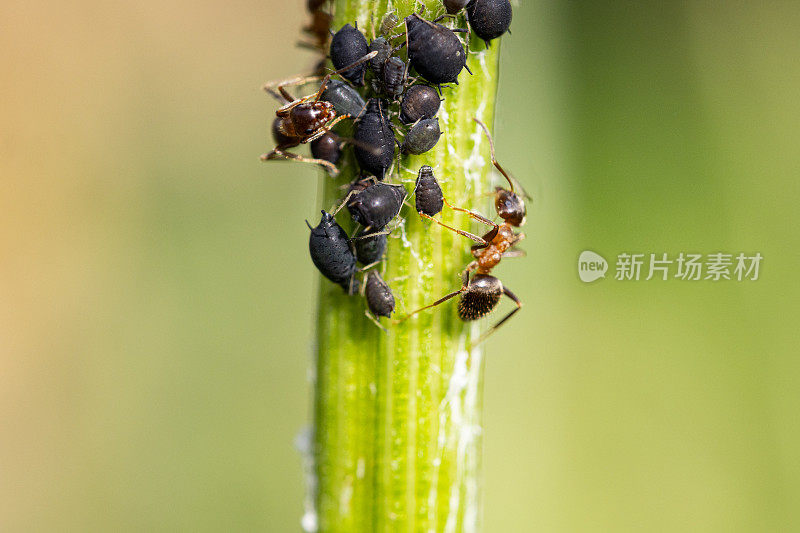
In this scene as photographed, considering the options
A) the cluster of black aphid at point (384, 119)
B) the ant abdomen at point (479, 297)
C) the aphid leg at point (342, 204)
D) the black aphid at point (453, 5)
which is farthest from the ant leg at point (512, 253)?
the black aphid at point (453, 5)

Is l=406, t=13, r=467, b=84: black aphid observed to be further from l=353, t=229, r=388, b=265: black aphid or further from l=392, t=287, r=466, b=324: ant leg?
l=392, t=287, r=466, b=324: ant leg

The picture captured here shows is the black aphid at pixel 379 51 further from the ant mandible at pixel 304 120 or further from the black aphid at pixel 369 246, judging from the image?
the black aphid at pixel 369 246

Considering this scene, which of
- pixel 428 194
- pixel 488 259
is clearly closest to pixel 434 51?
pixel 428 194

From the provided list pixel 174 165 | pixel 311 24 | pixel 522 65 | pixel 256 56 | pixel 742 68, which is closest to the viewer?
pixel 311 24

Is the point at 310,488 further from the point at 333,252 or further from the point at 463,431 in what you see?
the point at 333,252

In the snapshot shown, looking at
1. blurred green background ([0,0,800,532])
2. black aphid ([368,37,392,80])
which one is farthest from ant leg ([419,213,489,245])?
blurred green background ([0,0,800,532])

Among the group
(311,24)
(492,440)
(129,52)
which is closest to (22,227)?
(129,52)

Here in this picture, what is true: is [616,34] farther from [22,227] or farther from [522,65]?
[22,227]
